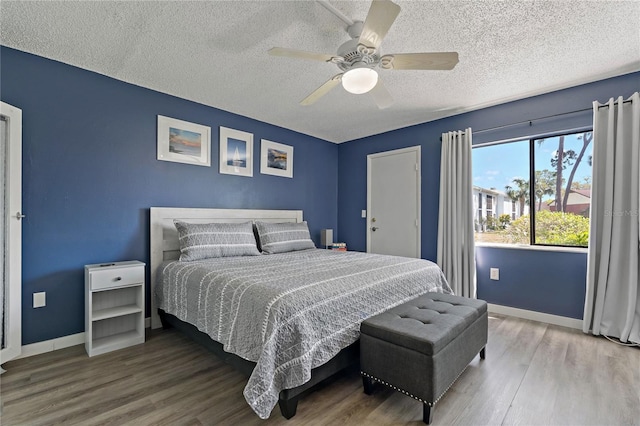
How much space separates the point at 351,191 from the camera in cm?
512

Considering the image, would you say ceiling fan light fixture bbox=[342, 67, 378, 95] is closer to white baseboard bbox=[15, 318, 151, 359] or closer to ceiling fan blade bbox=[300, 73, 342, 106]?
ceiling fan blade bbox=[300, 73, 342, 106]

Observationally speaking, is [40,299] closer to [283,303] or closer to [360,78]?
[283,303]

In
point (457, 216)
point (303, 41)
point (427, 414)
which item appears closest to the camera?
point (427, 414)

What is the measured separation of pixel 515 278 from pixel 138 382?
149 inches

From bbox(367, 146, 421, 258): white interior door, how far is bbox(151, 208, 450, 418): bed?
151 cm

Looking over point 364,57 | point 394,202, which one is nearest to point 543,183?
point 394,202

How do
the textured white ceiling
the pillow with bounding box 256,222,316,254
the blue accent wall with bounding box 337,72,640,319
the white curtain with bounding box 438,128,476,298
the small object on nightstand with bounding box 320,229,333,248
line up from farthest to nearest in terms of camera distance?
the small object on nightstand with bounding box 320,229,333,248, the white curtain with bounding box 438,128,476,298, the pillow with bounding box 256,222,316,254, the blue accent wall with bounding box 337,72,640,319, the textured white ceiling

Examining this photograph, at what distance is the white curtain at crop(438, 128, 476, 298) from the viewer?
11.7ft

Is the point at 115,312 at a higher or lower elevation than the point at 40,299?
lower

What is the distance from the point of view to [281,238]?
3.53 m

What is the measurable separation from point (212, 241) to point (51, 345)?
60.0 inches

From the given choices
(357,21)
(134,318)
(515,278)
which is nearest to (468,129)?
(515,278)

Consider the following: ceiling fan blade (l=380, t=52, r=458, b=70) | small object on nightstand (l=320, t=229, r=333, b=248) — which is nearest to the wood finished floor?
ceiling fan blade (l=380, t=52, r=458, b=70)

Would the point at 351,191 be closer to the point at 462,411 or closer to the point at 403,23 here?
the point at 403,23
